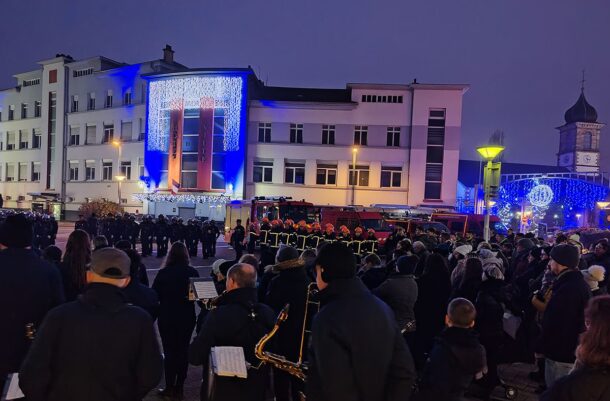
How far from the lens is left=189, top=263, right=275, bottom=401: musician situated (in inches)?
136

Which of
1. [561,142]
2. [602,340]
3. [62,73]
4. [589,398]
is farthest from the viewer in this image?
[561,142]

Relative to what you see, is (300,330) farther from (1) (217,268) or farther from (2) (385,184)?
(2) (385,184)

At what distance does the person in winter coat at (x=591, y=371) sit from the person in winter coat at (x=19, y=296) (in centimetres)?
409

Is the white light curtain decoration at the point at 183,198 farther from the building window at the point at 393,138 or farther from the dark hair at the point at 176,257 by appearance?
the dark hair at the point at 176,257

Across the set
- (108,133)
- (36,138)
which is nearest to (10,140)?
(36,138)

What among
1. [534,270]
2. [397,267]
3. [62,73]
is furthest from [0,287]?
[62,73]

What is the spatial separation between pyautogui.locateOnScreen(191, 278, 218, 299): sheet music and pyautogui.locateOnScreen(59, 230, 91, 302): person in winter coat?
5.18 ft

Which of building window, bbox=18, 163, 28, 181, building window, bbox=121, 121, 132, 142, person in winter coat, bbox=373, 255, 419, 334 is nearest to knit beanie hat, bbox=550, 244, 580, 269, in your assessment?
person in winter coat, bbox=373, 255, 419, 334

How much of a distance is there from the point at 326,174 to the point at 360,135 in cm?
422

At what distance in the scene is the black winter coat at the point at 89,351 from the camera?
274 cm

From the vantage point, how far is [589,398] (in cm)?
218

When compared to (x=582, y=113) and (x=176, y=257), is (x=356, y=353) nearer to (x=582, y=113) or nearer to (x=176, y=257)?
(x=176, y=257)

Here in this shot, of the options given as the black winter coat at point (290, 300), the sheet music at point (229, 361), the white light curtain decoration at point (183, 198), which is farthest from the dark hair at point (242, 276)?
the white light curtain decoration at point (183, 198)

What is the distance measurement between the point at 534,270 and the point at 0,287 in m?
8.49
